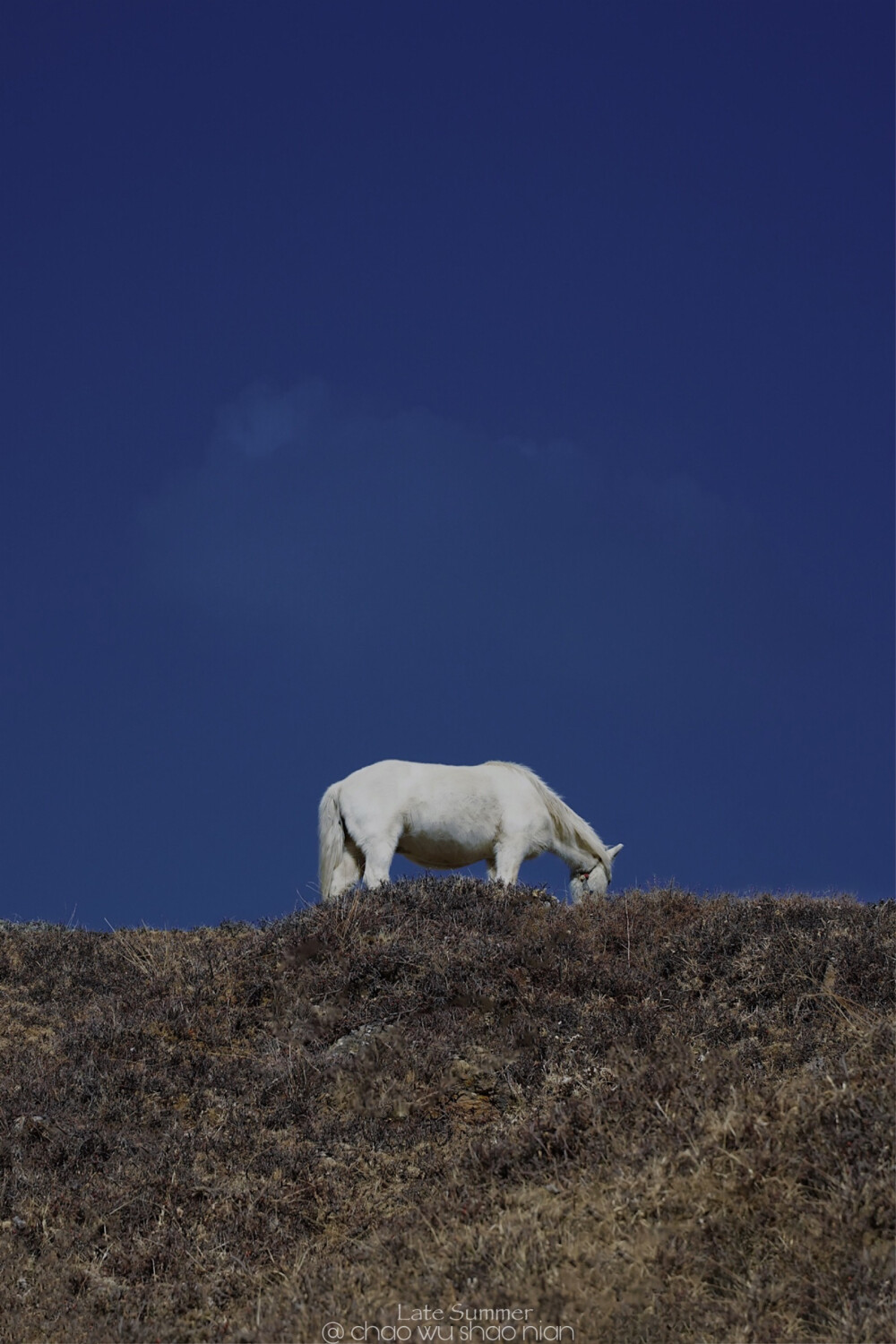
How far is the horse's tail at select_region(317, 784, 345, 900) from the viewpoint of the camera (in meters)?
17.3

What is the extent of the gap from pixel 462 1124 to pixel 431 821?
8419mm

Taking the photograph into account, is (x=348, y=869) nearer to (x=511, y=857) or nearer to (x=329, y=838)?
(x=329, y=838)

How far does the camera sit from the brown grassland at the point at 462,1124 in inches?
239

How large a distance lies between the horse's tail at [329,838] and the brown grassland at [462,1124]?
3.32m

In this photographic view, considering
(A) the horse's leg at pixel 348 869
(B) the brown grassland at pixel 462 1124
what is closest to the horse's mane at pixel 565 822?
(A) the horse's leg at pixel 348 869

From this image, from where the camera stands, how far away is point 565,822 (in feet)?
59.6

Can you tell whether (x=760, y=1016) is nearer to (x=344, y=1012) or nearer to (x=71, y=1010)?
(x=344, y=1012)

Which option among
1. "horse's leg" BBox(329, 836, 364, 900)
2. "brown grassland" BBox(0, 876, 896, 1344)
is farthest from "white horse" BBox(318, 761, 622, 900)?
"brown grassland" BBox(0, 876, 896, 1344)

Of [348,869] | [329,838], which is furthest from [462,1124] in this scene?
[329,838]

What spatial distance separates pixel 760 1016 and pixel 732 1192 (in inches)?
143

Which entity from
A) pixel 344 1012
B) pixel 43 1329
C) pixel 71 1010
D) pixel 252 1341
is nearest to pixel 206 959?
pixel 71 1010

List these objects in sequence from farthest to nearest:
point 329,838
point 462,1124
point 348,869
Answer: point 329,838, point 348,869, point 462,1124

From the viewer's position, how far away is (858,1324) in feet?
17.7

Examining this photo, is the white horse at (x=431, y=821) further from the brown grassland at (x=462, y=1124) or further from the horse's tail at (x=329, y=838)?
the brown grassland at (x=462, y=1124)
